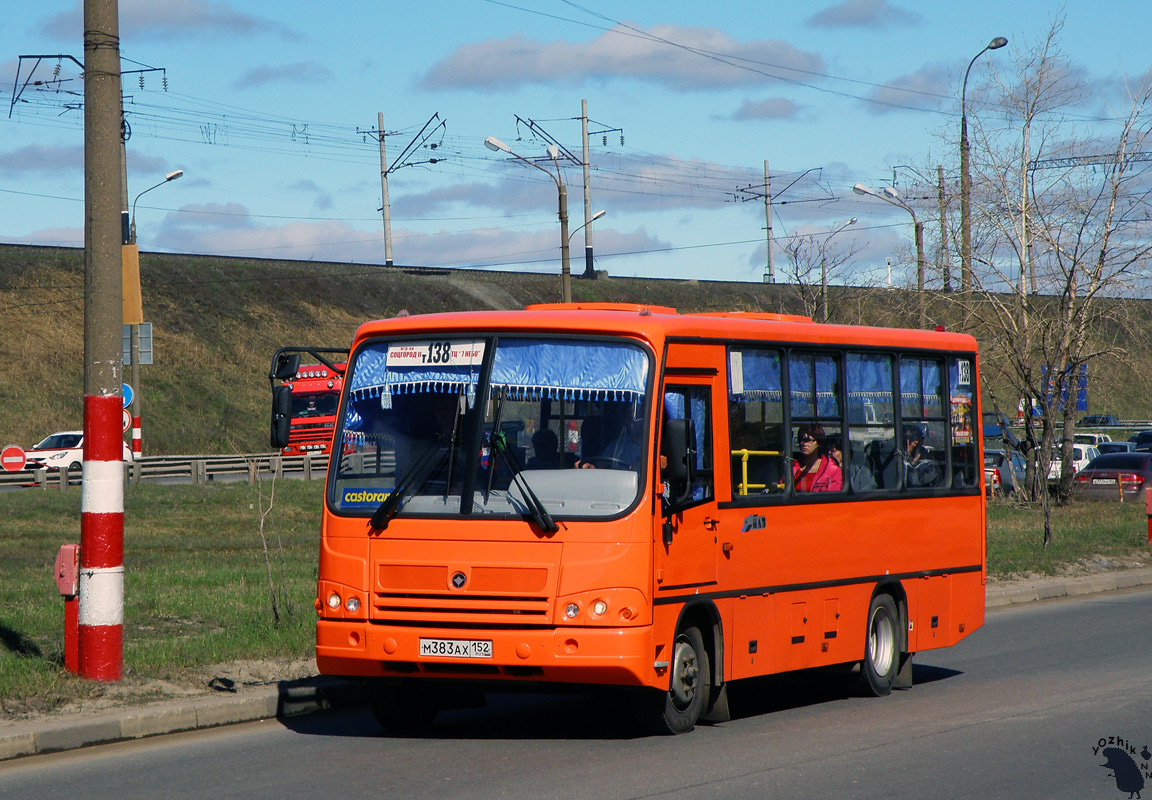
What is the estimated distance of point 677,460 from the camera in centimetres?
884

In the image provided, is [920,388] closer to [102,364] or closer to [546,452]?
[546,452]

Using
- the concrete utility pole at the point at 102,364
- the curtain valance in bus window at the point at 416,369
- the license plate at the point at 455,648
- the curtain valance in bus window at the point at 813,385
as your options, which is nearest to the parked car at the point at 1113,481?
the curtain valance in bus window at the point at 813,385

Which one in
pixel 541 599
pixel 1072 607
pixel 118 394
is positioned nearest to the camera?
pixel 541 599

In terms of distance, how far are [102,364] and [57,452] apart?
36.4 m

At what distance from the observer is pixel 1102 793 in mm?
7547

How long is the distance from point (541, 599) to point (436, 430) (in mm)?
1293

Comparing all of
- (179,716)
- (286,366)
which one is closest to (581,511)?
→ (286,366)

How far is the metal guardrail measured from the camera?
3891 centimetres

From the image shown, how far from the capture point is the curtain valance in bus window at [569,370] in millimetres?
9180

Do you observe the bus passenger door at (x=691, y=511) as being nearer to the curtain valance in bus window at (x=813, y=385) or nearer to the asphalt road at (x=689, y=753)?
the asphalt road at (x=689, y=753)

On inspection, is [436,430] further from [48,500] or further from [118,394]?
[48,500]

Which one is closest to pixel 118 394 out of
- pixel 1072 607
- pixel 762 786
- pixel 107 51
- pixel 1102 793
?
pixel 107 51

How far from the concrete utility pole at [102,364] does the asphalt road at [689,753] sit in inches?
49.6

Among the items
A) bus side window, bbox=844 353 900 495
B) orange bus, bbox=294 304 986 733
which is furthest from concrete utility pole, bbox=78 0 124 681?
bus side window, bbox=844 353 900 495
